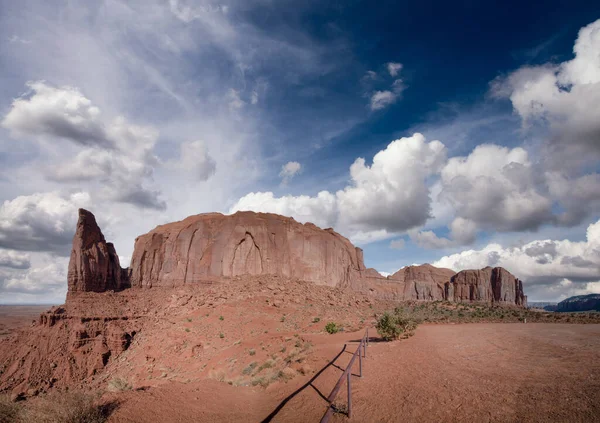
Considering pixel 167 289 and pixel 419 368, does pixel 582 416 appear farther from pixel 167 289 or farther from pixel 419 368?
pixel 167 289

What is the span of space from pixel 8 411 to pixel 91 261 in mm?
55971

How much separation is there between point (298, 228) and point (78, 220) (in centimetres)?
4089

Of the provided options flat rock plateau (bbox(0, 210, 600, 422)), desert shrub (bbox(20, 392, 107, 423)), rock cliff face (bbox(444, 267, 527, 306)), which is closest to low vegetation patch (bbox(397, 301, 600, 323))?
flat rock plateau (bbox(0, 210, 600, 422))

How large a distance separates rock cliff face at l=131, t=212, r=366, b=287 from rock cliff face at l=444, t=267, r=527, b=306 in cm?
7521

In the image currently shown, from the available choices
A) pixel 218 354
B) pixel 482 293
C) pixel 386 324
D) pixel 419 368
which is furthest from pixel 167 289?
pixel 482 293

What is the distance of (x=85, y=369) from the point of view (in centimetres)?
3569

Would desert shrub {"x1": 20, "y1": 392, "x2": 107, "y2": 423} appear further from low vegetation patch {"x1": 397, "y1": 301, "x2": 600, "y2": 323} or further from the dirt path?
low vegetation patch {"x1": 397, "y1": 301, "x2": 600, "y2": 323}

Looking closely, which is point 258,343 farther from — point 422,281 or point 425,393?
point 422,281

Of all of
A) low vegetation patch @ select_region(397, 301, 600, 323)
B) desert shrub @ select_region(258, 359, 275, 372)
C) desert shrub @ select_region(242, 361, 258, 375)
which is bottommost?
low vegetation patch @ select_region(397, 301, 600, 323)

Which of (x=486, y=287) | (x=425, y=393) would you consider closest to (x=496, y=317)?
(x=425, y=393)

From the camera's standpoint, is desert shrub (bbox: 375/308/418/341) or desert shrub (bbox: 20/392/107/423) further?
desert shrub (bbox: 375/308/418/341)

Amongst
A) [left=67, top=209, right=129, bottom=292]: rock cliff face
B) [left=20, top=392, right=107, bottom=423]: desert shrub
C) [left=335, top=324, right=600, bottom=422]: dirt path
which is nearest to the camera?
[left=20, top=392, right=107, bottom=423]: desert shrub

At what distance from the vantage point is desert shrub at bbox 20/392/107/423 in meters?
6.03

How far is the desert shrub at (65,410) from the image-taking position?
6.03m
